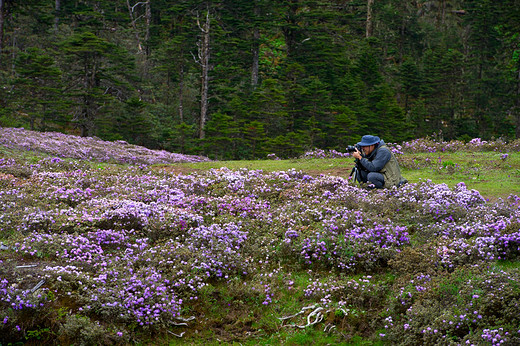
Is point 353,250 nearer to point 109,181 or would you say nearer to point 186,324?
point 186,324

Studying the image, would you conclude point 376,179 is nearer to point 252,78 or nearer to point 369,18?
point 252,78

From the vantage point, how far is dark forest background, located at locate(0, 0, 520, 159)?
29.8 m

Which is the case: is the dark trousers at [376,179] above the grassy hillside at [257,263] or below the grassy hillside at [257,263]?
above

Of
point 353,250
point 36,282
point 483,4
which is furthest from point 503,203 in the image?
point 483,4

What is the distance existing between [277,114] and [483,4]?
23.6 metres

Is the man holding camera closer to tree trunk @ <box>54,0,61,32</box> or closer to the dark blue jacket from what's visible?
the dark blue jacket

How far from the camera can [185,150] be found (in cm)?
3109

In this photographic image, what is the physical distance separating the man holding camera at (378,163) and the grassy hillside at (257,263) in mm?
431

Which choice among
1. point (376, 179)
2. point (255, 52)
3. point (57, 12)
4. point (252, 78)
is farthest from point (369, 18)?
point (376, 179)

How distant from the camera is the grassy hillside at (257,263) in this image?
6039mm

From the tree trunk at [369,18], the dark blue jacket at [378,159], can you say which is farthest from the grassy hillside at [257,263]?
the tree trunk at [369,18]

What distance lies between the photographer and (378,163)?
10789 mm

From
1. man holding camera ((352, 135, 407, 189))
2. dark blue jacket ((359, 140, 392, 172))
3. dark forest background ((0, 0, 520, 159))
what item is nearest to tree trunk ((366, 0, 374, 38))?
dark forest background ((0, 0, 520, 159))

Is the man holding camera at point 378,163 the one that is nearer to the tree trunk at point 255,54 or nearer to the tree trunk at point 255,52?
the tree trunk at point 255,52
